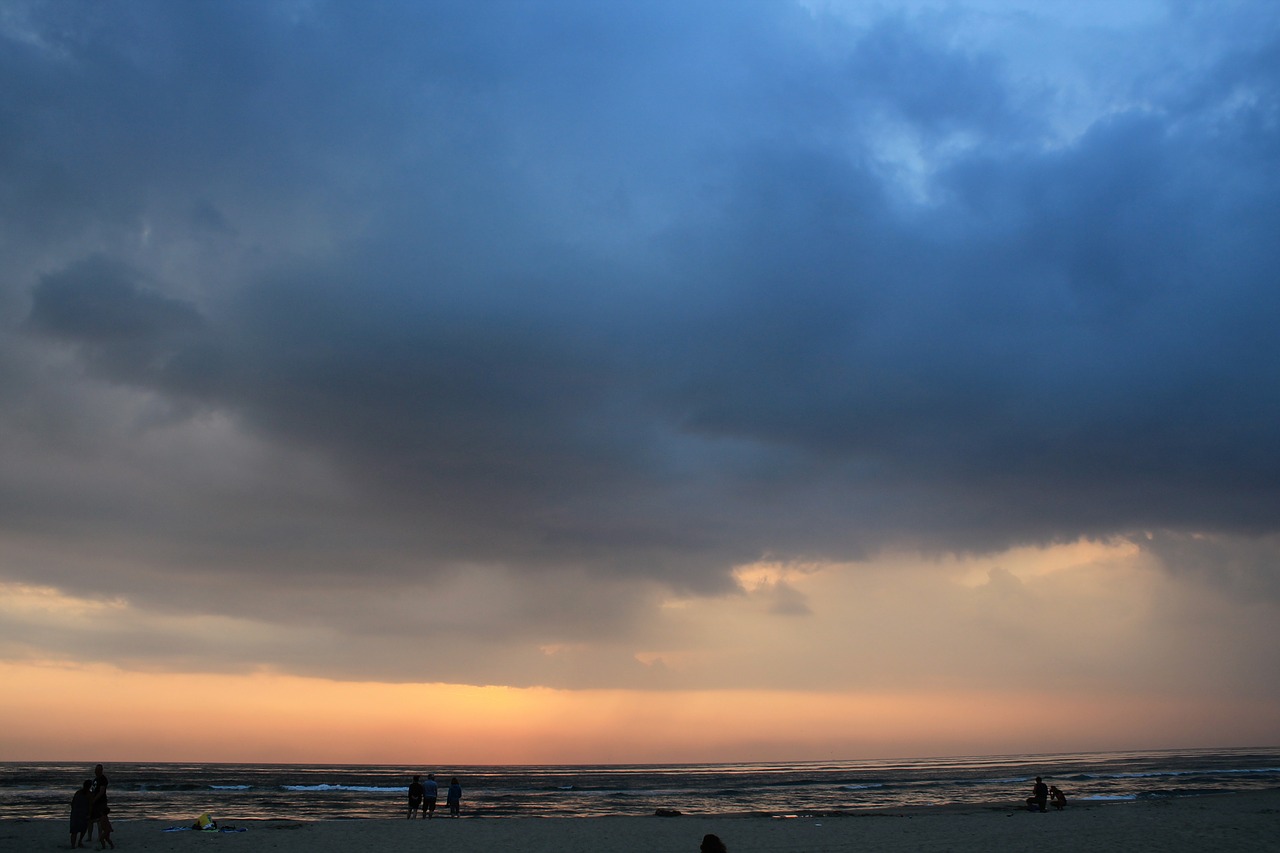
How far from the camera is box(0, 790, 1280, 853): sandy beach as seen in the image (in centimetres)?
2753

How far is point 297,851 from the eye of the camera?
2808 cm

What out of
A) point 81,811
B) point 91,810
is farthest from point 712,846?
point 81,811

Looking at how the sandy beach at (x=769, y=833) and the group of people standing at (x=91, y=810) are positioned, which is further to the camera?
the sandy beach at (x=769, y=833)

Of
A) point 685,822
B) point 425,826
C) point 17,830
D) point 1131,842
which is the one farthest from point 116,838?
point 1131,842

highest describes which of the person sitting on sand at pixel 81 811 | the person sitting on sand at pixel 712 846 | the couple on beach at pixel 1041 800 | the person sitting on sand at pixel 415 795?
the person sitting on sand at pixel 712 846

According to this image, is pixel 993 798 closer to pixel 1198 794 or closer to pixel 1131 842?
pixel 1198 794

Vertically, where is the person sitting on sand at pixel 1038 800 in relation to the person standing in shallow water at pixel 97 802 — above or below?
below

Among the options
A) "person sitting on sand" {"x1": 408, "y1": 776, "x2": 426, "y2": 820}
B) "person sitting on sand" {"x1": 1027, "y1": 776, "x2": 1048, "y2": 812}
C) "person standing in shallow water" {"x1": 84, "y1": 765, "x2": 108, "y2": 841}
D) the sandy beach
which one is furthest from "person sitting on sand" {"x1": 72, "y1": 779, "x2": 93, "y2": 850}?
"person sitting on sand" {"x1": 1027, "y1": 776, "x2": 1048, "y2": 812}

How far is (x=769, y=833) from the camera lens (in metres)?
32.1

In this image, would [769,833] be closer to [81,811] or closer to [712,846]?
[712,846]

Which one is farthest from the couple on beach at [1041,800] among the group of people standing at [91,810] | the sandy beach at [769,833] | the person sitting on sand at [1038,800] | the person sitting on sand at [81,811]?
the person sitting on sand at [81,811]

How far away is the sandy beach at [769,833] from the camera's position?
90.3ft

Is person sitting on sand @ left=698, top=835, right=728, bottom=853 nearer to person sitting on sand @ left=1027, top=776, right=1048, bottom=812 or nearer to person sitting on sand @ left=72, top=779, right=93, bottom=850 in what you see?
person sitting on sand @ left=72, top=779, right=93, bottom=850

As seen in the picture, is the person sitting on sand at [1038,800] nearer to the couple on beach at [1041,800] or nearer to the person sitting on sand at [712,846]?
the couple on beach at [1041,800]
